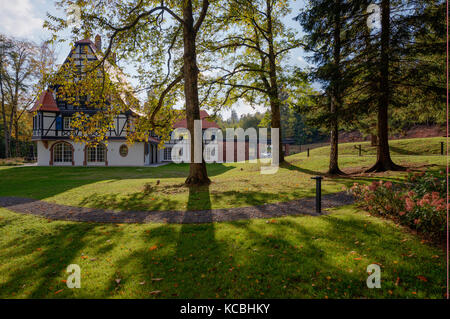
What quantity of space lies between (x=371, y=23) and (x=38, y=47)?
4048cm

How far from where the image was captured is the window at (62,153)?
2516cm

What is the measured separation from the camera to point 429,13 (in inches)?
320

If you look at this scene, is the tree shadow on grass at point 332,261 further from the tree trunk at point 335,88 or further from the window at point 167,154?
the window at point 167,154

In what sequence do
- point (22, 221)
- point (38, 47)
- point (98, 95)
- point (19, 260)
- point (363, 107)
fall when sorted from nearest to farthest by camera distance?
point (19, 260)
point (22, 221)
point (363, 107)
point (98, 95)
point (38, 47)

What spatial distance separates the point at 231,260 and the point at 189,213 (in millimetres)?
2944

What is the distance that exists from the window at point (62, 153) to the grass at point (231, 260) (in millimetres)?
23890

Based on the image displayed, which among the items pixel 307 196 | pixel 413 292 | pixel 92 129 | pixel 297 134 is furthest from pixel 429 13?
pixel 297 134

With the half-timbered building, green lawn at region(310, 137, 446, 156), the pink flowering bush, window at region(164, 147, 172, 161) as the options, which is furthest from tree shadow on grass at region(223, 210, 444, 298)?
window at region(164, 147, 172, 161)

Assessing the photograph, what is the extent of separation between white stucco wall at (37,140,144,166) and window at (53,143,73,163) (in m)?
0.50

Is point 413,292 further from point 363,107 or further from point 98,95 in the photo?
point 98,95

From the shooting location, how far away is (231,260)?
358 cm

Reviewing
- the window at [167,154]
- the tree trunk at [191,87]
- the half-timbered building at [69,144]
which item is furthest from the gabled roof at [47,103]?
the tree trunk at [191,87]

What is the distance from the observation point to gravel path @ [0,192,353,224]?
577 centimetres

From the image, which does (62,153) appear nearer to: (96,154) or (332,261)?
(96,154)
